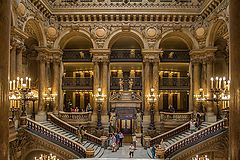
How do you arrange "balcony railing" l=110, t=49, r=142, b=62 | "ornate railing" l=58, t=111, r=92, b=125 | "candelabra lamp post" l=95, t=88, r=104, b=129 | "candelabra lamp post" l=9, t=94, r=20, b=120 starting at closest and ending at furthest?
"candelabra lamp post" l=9, t=94, r=20, b=120
"candelabra lamp post" l=95, t=88, r=104, b=129
"ornate railing" l=58, t=111, r=92, b=125
"balcony railing" l=110, t=49, r=142, b=62

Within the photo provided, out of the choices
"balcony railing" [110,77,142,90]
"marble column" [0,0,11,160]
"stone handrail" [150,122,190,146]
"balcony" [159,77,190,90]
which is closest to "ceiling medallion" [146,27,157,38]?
"balcony railing" [110,77,142,90]

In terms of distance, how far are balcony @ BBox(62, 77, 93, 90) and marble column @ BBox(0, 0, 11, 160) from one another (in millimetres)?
22522

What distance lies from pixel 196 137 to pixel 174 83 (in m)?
8.83

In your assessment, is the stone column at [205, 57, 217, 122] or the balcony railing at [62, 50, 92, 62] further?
the balcony railing at [62, 50, 92, 62]

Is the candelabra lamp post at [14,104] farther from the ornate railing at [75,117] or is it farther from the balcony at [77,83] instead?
the balcony at [77,83]

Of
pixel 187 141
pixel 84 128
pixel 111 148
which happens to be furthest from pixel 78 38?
pixel 187 141

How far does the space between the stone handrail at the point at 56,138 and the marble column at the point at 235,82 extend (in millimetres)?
15189

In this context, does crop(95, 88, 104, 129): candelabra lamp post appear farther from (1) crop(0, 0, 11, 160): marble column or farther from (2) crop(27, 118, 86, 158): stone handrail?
(1) crop(0, 0, 11, 160): marble column

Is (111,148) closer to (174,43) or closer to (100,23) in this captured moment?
(100,23)

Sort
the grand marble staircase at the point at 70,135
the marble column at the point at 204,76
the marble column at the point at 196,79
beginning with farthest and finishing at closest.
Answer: the marble column at the point at 196,79
the marble column at the point at 204,76
the grand marble staircase at the point at 70,135

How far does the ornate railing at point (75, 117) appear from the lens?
25156mm

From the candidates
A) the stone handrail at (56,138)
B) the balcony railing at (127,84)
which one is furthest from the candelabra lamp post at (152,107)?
the stone handrail at (56,138)

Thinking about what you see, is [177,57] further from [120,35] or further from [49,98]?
[49,98]

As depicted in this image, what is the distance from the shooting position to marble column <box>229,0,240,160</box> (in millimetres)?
4508
